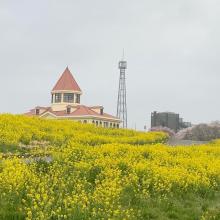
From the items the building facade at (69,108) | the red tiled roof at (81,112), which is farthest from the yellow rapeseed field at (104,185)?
the building facade at (69,108)

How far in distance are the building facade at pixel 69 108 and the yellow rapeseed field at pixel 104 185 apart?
2432 inches

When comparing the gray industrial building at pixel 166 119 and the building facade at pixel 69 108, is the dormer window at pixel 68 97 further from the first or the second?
the gray industrial building at pixel 166 119

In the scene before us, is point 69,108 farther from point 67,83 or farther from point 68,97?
point 67,83

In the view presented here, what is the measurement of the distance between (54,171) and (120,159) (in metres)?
3.20

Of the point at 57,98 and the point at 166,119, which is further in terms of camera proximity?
the point at 57,98

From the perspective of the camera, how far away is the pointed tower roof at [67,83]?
3600 inches

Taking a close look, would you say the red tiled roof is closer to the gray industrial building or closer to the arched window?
the arched window

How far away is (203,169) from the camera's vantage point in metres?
16.1

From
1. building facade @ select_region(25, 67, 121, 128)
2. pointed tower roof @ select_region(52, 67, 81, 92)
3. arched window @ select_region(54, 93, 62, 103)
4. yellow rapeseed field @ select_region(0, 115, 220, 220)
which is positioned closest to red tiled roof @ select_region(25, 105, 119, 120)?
building facade @ select_region(25, 67, 121, 128)

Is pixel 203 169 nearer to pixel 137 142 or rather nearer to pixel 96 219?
pixel 96 219

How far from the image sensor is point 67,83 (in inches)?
3615

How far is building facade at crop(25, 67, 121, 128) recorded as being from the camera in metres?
82.2

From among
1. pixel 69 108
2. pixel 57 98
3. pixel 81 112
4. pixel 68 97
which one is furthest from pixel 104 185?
pixel 57 98

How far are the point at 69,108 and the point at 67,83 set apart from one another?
321 inches
